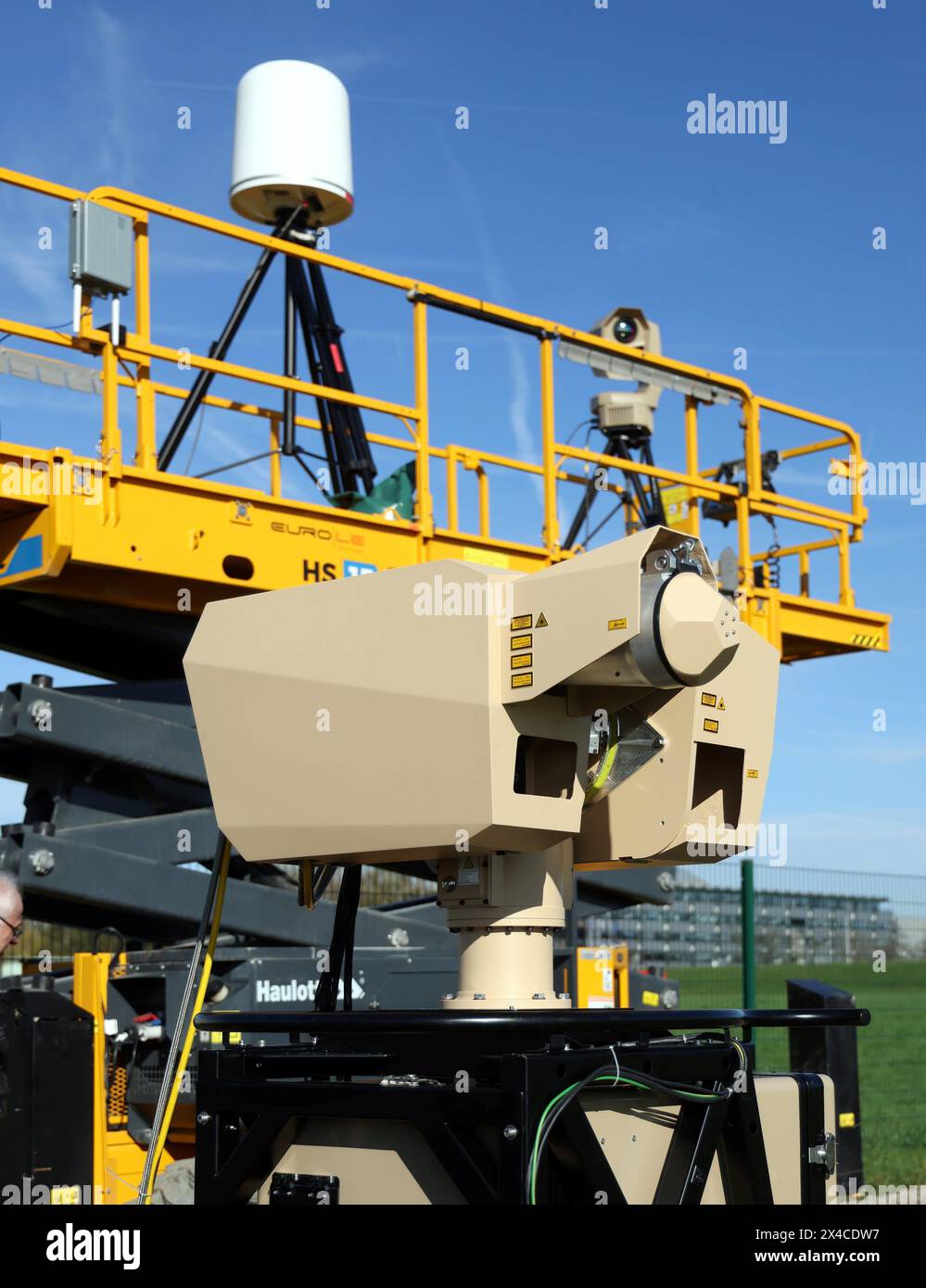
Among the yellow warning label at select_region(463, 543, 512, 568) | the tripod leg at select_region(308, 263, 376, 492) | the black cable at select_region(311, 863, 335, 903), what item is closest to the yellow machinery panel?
the yellow warning label at select_region(463, 543, 512, 568)

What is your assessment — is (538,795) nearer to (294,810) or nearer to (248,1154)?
(294,810)

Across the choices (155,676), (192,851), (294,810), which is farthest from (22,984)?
(294,810)

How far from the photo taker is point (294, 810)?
3.84m

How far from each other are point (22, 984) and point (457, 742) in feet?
16.1

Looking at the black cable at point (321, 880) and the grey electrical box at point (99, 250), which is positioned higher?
the grey electrical box at point (99, 250)

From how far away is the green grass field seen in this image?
10.8m

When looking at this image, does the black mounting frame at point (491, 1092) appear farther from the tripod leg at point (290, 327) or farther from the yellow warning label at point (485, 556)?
the tripod leg at point (290, 327)

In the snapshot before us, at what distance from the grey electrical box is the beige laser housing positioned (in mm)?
3789

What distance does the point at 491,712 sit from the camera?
3.46m

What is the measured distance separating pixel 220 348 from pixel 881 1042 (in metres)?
12.6

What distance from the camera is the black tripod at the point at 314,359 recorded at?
Answer: 29.0 feet

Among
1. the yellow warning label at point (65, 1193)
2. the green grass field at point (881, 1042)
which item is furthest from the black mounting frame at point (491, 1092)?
the green grass field at point (881, 1042)

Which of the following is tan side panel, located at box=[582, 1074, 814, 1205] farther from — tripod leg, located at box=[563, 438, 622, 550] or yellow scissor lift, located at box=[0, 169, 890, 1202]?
tripod leg, located at box=[563, 438, 622, 550]

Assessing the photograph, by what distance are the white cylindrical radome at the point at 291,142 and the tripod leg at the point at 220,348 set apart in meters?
0.17
